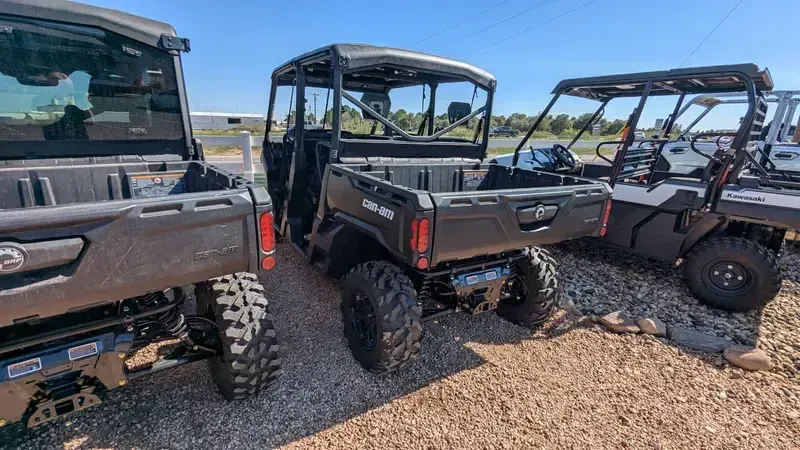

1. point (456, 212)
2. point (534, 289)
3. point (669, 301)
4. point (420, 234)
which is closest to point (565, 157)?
point (669, 301)

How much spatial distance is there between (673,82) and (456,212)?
3806mm

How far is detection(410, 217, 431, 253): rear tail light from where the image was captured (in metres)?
2.27

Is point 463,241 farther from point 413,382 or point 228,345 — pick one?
point 228,345

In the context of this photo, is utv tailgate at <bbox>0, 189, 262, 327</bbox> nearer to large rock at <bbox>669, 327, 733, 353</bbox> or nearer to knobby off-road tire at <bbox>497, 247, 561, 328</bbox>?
knobby off-road tire at <bbox>497, 247, 561, 328</bbox>

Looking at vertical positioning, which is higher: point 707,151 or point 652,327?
point 707,151

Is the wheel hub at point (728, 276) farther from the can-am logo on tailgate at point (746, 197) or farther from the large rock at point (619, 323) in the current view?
the large rock at point (619, 323)

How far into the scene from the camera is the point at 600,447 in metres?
2.35

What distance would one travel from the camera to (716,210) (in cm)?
409

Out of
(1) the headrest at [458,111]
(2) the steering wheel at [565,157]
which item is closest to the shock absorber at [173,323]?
(1) the headrest at [458,111]

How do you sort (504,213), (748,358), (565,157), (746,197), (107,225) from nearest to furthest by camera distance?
(107,225) → (504,213) → (748,358) → (746,197) → (565,157)

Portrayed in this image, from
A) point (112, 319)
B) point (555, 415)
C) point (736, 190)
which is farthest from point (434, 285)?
point (736, 190)

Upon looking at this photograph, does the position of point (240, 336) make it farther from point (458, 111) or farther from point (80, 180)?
point (458, 111)

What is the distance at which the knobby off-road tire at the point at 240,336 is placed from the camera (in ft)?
7.66

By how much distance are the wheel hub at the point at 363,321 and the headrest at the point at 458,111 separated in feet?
7.72
